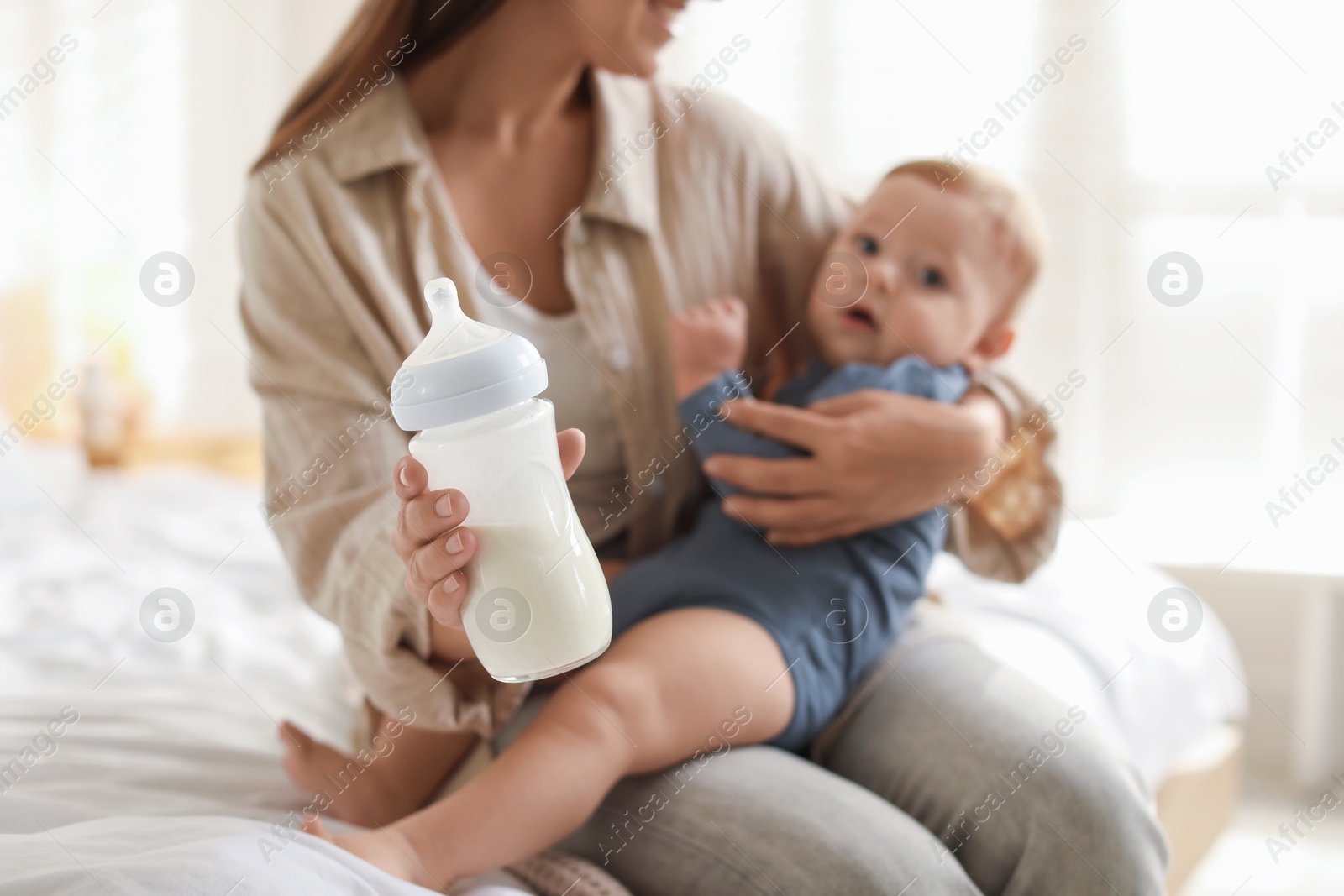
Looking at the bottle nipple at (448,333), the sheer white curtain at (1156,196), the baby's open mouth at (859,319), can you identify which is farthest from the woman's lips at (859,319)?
the sheer white curtain at (1156,196)

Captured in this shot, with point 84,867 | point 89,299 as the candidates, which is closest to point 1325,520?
point 84,867

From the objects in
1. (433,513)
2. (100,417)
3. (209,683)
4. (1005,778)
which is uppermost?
(433,513)

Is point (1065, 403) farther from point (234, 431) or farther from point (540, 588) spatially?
point (234, 431)

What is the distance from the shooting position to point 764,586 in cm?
99

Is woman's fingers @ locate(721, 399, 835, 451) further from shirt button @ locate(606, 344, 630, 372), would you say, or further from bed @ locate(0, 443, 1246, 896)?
bed @ locate(0, 443, 1246, 896)

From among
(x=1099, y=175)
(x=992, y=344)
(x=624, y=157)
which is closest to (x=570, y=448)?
(x=624, y=157)

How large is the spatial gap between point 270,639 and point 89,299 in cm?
195

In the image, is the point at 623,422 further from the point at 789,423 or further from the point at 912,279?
the point at 912,279

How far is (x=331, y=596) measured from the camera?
37.0 inches

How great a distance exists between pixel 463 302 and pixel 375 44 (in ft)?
0.88

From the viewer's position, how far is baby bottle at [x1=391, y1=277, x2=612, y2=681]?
0.65m

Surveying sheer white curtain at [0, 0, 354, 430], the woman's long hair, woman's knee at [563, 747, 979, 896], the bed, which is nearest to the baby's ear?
the bed

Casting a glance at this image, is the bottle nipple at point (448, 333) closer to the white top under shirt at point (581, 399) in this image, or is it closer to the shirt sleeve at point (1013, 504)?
the white top under shirt at point (581, 399)

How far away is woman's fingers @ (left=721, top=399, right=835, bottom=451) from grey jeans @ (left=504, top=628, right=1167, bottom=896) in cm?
24
